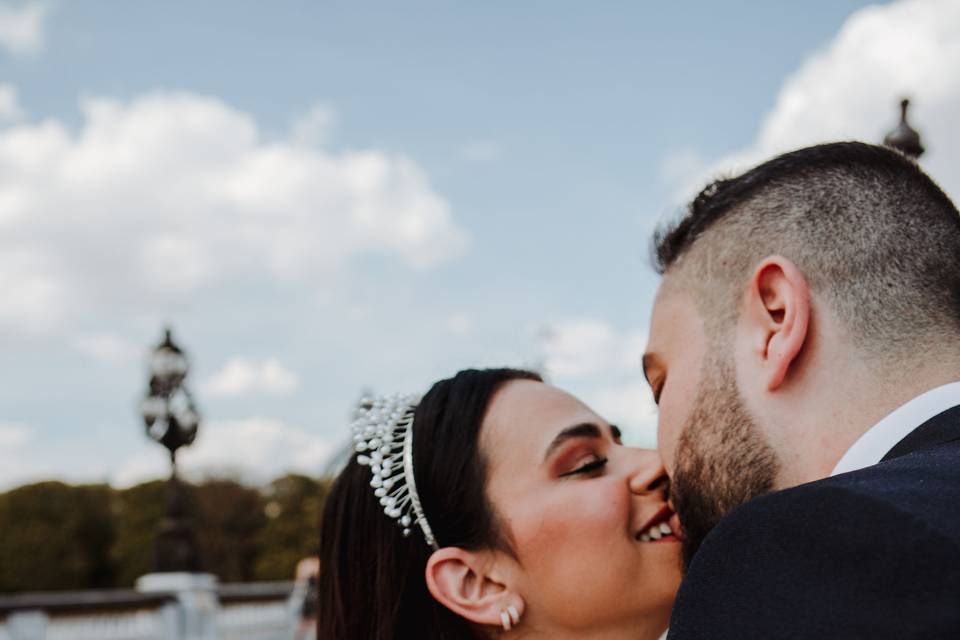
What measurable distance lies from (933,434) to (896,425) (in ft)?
0.63

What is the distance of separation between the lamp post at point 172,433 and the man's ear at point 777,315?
52.8ft

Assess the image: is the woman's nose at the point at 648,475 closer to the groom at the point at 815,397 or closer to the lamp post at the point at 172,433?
the groom at the point at 815,397

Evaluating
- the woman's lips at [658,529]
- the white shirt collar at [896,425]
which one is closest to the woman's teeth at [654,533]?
the woman's lips at [658,529]

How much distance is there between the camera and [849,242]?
8.35ft

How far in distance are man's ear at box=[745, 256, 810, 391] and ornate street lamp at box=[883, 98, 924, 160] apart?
450 centimetres

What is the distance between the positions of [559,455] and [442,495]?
0.50 metres

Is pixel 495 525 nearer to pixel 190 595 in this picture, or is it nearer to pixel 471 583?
pixel 471 583

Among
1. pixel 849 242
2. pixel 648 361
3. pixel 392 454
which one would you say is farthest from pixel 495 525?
pixel 849 242

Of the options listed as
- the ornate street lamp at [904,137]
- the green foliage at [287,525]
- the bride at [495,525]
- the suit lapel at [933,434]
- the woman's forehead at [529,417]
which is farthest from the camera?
the green foliage at [287,525]

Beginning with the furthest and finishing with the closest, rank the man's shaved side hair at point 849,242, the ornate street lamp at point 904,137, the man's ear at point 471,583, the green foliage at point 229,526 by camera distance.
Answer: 1. the green foliage at point 229,526
2. the ornate street lamp at point 904,137
3. the man's ear at point 471,583
4. the man's shaved side hair at point 849,242

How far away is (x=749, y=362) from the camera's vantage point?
252 centimetres

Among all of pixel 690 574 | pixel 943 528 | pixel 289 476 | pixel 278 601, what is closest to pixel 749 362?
pixel 690 574

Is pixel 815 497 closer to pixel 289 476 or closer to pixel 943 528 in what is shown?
pixel 943 528

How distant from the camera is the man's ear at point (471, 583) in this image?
3.53m
